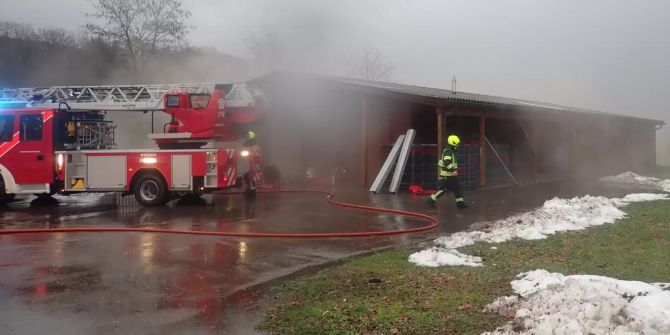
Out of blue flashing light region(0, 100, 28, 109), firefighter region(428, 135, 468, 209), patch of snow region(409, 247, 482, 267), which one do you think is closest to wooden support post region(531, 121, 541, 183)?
firefighter region(428, 135, 468, 209)

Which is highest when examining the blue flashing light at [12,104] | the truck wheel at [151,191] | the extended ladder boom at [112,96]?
the extended ladder boom at [112,96]

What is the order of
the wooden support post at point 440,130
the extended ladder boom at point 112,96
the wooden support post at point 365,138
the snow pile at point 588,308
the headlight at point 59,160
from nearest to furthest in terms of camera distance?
the snow pile at point 588,308, the headlight at point 59,160, the extended ladder boom at point 112,96, the wooden support post at point 440,130, the wooden support post at point 365,138

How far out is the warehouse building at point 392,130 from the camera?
14070mm

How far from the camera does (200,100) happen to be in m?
11.3

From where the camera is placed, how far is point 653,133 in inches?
1042

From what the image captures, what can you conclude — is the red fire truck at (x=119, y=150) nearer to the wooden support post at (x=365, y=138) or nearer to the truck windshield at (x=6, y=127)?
the truck windshield at (x=6, y=127)

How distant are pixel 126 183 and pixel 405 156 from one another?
6687 millimetres

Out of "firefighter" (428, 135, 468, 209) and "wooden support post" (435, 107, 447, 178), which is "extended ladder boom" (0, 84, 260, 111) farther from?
"wooden support post" (435, 107, 447, 178)

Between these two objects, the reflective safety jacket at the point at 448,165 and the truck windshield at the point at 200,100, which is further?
the truck windshield at the point at 200,100

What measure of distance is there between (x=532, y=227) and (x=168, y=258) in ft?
15.5

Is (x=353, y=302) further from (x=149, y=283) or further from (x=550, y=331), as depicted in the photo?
(x=149, y=283)

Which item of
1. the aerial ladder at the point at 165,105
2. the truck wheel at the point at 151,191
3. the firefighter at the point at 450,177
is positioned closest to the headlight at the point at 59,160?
the aerial ladder at the point at 165,105

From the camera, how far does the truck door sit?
11.0 metres

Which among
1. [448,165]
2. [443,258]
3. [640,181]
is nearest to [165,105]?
[448,165]
